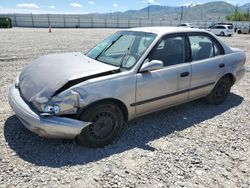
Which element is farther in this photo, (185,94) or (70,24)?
(70,24)

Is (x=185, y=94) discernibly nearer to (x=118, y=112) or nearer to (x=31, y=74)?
(x=118, y=112)

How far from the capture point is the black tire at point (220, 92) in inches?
197

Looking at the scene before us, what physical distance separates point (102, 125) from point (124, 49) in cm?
136

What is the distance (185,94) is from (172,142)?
40.3 inches

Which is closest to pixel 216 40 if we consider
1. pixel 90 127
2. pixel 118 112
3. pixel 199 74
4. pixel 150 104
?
pixel 199 74

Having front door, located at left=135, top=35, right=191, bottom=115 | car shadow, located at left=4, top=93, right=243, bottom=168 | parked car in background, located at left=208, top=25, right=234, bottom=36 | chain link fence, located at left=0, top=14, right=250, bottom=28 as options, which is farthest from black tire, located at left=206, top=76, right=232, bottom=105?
chain link fence, located at left=0, top=14, right=250, bottom=28

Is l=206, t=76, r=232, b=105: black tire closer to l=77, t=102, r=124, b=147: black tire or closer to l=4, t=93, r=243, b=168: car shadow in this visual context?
l=4, t=93, r=243, b=168: car shadow

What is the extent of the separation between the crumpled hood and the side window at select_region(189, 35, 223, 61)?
170 cm

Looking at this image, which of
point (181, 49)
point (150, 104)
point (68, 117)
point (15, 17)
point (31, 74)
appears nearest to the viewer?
point (68, 117)

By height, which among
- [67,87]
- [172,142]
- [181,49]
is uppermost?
[181,49]

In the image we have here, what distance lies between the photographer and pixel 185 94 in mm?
4285

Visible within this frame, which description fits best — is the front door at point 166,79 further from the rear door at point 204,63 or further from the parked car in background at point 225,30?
the parked car in background at point 225,30

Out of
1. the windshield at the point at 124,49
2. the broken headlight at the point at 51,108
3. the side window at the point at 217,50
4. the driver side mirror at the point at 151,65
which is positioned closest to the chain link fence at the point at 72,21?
the windshield at the point at 124,49

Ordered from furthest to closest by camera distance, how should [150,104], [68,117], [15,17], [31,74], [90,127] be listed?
1. [15,17]
2. [150,104]
3. [31,74]
4. [90,127]
5. [68,117]
